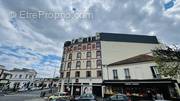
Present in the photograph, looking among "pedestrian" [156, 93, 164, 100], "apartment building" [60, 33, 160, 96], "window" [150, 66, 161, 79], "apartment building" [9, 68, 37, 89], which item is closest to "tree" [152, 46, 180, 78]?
"window" [150, 66, 161, 79]

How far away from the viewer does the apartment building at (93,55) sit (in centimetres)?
3033

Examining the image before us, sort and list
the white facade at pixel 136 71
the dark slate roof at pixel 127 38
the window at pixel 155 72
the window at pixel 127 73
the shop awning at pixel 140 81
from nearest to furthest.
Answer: the shop awning at pixel 140 81
the window at pixel 155 72
the white facade at pixel 136 71
the window at pixel 127 73
the dark slate roof at pixel 127 38

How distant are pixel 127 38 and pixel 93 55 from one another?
10.8m

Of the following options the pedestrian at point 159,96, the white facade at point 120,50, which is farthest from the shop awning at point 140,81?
the white facade at point 120,50

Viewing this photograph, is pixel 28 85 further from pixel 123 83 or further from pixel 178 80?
pixel 178 80

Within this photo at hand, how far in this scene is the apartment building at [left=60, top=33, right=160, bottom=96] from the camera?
30328 millimetres

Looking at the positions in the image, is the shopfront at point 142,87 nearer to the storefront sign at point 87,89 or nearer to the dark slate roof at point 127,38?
the storefront sign at point 87,89

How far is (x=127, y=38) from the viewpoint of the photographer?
3566cm

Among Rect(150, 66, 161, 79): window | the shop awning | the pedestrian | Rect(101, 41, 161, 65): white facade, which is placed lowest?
the pedestrian

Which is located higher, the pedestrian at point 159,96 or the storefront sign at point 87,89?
the storefront sign at point 87,89

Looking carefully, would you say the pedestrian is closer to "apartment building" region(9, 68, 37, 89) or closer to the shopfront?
the shopfront

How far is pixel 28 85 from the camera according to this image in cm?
5800

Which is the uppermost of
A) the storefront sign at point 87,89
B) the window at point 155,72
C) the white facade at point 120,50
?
the white facade at point 120,50

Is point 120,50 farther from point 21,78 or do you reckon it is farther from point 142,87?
point 21,78
